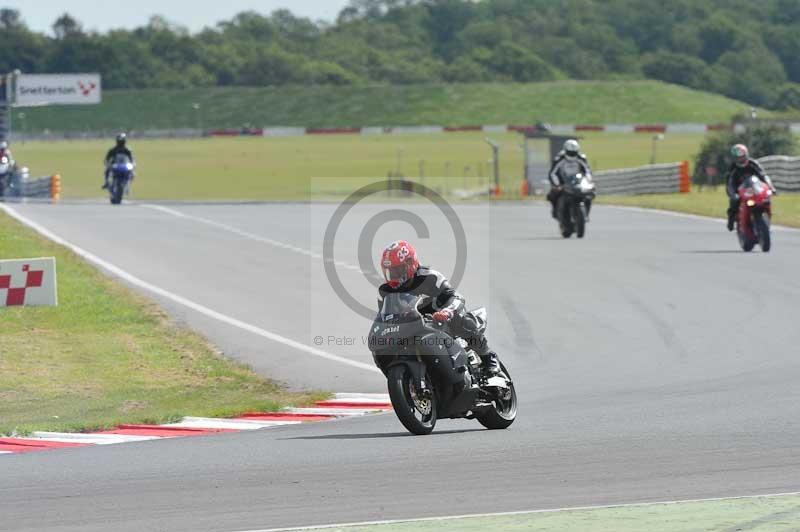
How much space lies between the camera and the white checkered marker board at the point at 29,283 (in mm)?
19109

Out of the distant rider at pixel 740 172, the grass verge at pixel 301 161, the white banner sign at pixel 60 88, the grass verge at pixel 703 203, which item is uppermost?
the white banner sign at pixel 60 88

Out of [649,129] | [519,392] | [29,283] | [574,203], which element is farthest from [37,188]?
[649,129]

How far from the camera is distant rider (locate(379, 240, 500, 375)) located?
10.7 meters

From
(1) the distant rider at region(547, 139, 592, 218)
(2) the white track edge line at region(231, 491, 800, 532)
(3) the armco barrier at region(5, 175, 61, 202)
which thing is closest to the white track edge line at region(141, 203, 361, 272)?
(1) the distant rider at region(547, 139, 592, 218)

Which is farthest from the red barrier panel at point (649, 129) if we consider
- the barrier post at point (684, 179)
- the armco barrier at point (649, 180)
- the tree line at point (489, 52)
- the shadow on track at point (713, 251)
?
the shadow on track at point (713, 251)

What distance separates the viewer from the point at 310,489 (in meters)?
8.85

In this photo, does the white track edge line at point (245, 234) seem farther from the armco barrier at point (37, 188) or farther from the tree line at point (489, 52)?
the tree line at point (489, 52)

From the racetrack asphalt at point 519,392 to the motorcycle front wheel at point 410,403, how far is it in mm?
164

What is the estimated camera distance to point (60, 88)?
84.1 meters

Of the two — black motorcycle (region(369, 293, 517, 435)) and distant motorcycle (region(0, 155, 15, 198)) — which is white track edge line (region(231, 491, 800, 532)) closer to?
black motorcycle (region(369, 293, 517, 435))

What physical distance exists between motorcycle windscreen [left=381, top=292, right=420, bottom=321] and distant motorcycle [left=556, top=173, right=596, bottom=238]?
751 inches

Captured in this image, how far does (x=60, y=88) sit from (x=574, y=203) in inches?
2305

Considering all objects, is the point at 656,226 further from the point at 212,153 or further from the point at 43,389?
the point at 212,153

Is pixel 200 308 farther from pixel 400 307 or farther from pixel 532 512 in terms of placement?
pixel 532 512
